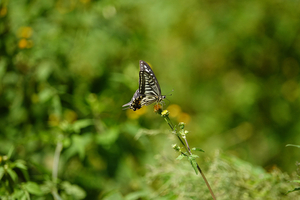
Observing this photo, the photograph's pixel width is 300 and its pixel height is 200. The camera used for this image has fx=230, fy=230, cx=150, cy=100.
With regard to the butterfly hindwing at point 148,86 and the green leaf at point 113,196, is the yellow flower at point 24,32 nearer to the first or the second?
the butterfly hindwing at point 148,86

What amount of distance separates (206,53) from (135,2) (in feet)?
3.73

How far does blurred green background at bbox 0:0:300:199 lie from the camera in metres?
1.76

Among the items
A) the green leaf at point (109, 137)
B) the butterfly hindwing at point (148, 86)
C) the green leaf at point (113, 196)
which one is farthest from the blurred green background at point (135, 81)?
the green leaf at point (113, 196)

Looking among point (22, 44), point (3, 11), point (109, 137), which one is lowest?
point (109, 137)

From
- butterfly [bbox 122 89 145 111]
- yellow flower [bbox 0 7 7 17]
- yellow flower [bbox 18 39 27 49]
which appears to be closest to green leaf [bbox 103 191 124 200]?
butterfly [bbox 122 89 145 111]

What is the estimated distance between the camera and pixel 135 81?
2.02m

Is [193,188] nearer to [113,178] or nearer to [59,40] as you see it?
[113,178]

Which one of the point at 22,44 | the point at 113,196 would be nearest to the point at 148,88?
the point at 113,196

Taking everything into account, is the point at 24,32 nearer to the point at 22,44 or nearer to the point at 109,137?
the point at 22,44

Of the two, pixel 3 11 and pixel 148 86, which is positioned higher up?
pixel 3 11

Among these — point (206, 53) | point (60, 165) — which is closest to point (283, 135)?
point (206, 53)

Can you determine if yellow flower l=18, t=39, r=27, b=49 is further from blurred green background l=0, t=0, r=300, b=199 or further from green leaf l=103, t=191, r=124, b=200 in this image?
green leaf l=103, t=191, r=124, b=200

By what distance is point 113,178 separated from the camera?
1.69 metres

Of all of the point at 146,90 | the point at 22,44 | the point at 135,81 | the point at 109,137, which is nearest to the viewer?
the point at 146,90
